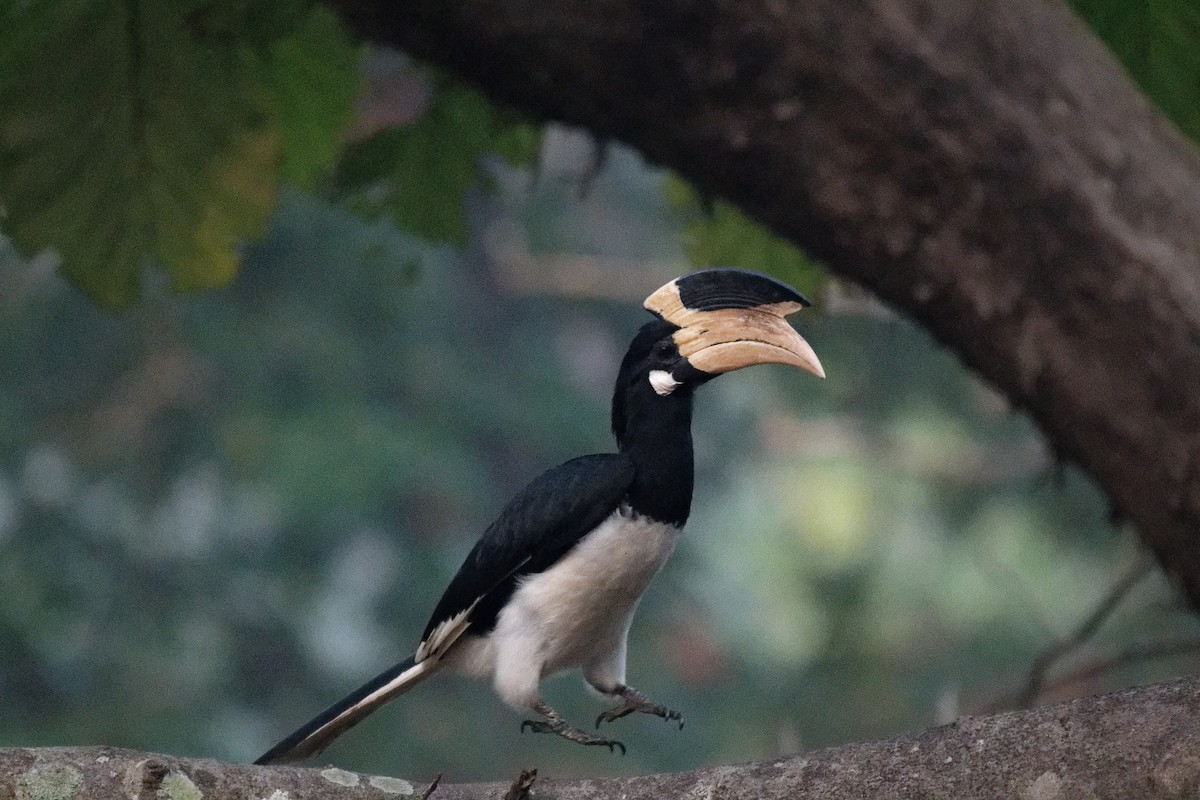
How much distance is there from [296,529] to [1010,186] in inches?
212

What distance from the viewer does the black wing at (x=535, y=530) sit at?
5.34ft

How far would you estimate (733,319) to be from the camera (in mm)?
1456

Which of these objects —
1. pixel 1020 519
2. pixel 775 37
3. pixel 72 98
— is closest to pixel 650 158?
pixel 775 37

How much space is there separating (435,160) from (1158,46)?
1120 mm

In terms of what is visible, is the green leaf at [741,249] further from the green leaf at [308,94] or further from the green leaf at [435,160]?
the green leaf at [308,94]

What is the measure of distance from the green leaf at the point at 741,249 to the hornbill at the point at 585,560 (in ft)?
3.76

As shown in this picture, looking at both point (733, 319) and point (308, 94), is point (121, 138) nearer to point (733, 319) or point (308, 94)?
point (308, 94)

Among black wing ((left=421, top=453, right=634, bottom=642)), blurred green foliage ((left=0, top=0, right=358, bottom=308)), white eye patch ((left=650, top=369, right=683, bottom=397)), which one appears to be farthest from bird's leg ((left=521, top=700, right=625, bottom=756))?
blurred green foliage ((left=0, top=0, right=358, bottom=308))

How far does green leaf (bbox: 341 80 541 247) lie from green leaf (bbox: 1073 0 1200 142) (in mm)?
902

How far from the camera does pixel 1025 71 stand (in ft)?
7.37

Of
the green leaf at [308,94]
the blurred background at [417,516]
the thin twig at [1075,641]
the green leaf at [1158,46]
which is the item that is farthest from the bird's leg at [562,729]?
the blurred background at [417,516]

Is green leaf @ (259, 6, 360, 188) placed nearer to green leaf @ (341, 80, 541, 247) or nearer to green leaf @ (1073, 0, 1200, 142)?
green leaf @ (341, 80, 541, 247)

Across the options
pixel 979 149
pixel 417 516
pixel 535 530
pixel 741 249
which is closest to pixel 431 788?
pixel 535 530

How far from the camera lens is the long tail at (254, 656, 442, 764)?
63.9 inches
